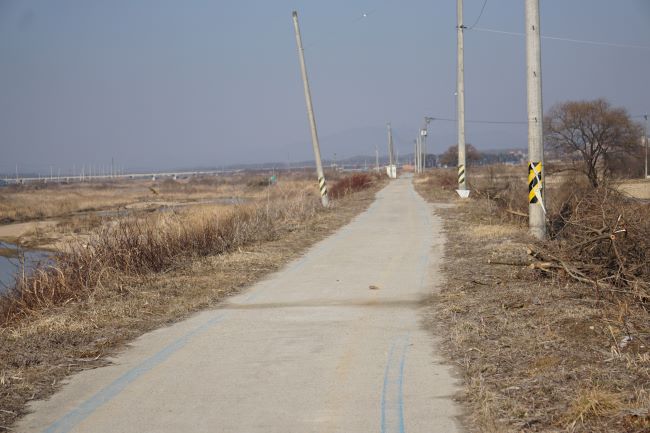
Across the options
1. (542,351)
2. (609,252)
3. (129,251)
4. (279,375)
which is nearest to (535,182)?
(609,252)

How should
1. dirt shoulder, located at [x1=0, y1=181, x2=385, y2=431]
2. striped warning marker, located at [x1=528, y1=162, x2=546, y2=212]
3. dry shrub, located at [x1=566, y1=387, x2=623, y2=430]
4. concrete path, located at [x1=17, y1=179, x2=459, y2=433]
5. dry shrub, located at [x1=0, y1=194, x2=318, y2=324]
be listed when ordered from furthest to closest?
striped warning marker, located at [x1=528, y1=162, x2=546, y2=212]
dry shrub, located at [x1=0, y1=194, x2=318, y2=324]
dirt shoulder, located at [x1=0, y1=181, x2=385, y2=431]
concrete path, located at [x1=17, y1=179, x2=459, y2=433]
dry shrub, located at [x1=566, y1=387, x2=623, y2=430]

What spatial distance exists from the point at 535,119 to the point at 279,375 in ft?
32.4

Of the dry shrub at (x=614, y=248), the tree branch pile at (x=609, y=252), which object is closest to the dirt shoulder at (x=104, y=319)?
the tree branch pile at (x=609, y=252)

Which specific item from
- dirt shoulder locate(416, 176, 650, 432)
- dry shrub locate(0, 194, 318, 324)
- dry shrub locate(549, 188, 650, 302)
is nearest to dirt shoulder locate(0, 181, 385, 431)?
dry shrub locate(0, 194, 318, 324)

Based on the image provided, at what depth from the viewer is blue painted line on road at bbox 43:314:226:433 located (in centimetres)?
566

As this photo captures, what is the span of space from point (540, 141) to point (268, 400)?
1053 centimetres

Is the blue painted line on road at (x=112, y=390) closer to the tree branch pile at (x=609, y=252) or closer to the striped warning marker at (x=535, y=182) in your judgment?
the tree branch pile at (x=609, y=252)

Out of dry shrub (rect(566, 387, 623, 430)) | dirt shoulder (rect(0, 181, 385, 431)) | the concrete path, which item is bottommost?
the concrete path

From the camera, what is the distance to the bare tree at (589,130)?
157 feet

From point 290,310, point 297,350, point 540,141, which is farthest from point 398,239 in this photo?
point 297,350

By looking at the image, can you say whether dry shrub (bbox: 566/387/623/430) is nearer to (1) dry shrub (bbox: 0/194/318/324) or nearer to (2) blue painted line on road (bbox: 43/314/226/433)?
Answer: (2) blue painted line on road (bbox: 43/314/226/433)

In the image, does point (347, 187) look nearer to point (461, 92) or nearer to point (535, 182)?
point (461, 92)

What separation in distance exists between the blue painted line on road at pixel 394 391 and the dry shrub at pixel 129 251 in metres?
5.30

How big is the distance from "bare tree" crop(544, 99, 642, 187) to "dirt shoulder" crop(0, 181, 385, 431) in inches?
1435
